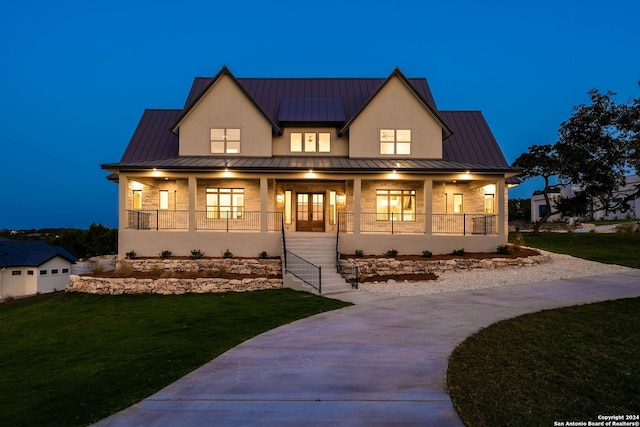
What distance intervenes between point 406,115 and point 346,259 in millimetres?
10613

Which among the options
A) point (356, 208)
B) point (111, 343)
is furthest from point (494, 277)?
point (111, 343)

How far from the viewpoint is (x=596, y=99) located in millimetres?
30125

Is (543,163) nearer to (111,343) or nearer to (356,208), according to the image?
(356,208)

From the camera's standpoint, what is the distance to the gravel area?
15051 mm

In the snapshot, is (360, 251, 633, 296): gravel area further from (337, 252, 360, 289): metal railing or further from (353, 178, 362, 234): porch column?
(353, 178, 362, 234): porch column

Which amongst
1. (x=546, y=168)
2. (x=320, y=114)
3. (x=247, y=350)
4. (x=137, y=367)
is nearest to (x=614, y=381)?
(x=247, y=350)

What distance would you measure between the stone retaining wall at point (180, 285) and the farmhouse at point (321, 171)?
478 centimetres

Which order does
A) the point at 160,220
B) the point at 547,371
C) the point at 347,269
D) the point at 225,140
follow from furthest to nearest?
1. the point at 225,140
2. the point at 160,220
3. the point at 347,269
4. the point at 547,371

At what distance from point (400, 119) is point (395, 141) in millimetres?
1404

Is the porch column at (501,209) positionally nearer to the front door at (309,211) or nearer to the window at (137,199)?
the front door at (309,211)

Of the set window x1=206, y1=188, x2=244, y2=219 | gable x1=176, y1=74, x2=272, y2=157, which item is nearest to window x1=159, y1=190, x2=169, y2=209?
window x1=206, y1=188, x2=244, y2=219

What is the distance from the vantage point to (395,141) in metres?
23.3

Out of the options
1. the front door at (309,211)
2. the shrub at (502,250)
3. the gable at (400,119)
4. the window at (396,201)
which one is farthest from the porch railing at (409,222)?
the gable at (400,119)

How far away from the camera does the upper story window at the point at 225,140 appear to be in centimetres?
2295
